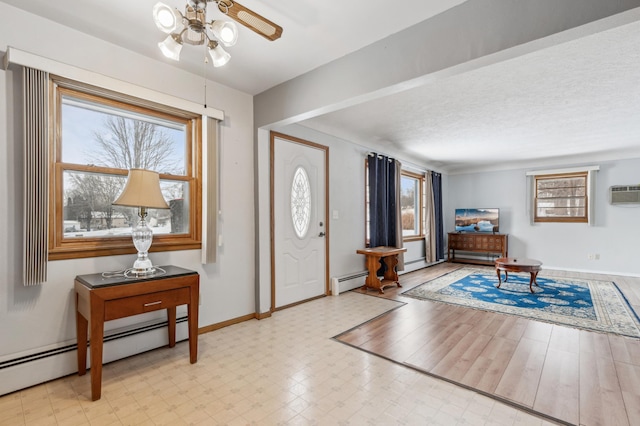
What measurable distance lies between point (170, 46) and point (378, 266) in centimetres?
387

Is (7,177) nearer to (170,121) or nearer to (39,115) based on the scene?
(39,115)

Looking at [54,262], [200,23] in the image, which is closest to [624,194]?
[200,23]

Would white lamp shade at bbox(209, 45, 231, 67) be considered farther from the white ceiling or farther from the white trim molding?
the white trim molding

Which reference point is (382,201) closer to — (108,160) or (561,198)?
(108,160)

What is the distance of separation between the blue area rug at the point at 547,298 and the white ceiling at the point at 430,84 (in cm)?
239

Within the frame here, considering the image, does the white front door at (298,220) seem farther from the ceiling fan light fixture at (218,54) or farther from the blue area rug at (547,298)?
the ceiling fan light fixture at (218,54)

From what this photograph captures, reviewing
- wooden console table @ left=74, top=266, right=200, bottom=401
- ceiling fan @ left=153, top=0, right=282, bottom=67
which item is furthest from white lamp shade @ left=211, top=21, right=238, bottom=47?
wooden console table @ left=74, top=266, right=200, bottom=401

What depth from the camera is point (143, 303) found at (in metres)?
2.16

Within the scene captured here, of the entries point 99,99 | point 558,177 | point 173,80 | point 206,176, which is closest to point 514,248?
point 558,177

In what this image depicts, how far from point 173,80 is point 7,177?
1.45m

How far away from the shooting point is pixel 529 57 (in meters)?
2.55

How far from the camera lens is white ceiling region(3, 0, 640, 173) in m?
2.06

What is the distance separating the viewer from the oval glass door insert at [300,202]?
4.05 m

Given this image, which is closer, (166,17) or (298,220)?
(166,17)
